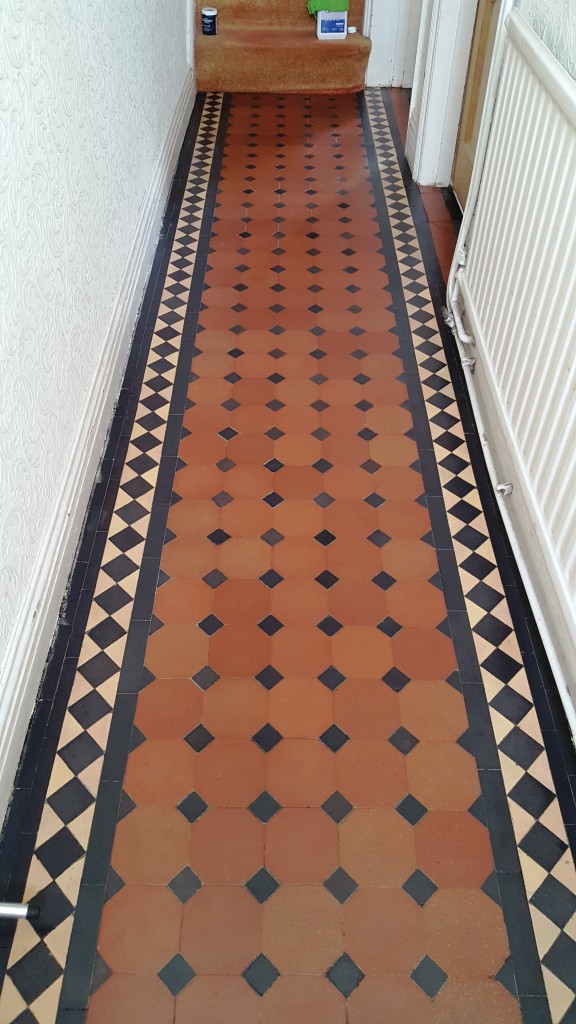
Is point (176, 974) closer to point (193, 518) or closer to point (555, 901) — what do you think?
point (555, 901)

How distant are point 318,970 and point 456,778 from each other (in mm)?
688

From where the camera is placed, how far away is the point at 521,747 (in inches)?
105

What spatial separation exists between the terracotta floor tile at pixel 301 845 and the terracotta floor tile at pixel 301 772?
0.13 ft

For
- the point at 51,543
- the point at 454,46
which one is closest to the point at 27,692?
the point at 51,543

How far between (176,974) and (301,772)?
25.7 inches

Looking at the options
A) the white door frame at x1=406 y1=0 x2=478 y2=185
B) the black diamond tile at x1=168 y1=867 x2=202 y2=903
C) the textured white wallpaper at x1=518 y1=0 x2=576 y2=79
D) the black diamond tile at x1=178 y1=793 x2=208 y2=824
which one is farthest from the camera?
the white door frame at x1=406 y1=0 x2=478 y2=185

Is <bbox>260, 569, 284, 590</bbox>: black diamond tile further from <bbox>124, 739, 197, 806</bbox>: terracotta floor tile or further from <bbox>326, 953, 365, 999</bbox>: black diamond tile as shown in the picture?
<bbox>326, 953, 365, 999</bbox>: black diamond tile

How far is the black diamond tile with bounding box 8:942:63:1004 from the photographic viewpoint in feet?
7.11

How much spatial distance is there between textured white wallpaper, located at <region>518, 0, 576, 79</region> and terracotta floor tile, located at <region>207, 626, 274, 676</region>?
2.04 m

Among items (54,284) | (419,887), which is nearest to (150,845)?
(419,887)

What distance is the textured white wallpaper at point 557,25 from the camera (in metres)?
2.62

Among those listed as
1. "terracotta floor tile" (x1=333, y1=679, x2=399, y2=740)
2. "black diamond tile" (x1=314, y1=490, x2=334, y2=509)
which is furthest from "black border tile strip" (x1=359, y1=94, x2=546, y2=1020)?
"black diamond tile" (x1=314, y1=490, x2=334, y2=509)

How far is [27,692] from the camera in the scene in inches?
104

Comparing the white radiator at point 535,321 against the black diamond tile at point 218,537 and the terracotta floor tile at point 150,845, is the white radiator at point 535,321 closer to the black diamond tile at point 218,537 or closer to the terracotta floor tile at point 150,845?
the black diamond tile at point 218,537
